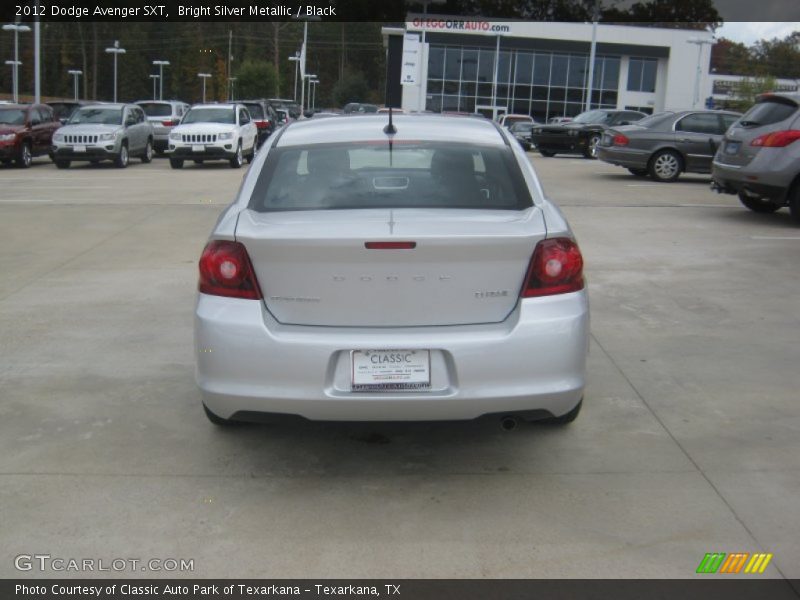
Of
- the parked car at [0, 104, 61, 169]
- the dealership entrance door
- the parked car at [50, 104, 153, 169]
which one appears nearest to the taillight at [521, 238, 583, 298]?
the parked car at [50, 104, 153, 169]

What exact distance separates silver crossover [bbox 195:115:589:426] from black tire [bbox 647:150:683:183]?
50.6 feet

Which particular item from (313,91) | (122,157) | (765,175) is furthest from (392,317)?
(313,91)

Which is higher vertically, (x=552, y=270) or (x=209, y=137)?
(x=552, y=270)

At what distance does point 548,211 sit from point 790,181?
28.0 ft

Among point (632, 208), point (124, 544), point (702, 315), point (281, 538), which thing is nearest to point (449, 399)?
point (281, 538)

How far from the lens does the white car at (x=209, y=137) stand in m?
23.8

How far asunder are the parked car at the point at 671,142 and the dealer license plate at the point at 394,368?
15.8 m

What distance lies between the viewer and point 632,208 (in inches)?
559

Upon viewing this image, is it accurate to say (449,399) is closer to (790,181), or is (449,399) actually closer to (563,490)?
(563,490)

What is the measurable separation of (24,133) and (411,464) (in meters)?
21.0

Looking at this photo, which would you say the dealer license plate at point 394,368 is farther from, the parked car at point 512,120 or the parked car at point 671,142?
the parked car at point 512,120

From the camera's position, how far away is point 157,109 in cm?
3072

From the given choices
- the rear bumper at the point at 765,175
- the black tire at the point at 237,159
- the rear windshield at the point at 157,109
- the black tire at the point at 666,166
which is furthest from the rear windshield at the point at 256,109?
the rear bumper at the point at 765,175

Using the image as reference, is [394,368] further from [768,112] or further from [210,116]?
[210,116]
